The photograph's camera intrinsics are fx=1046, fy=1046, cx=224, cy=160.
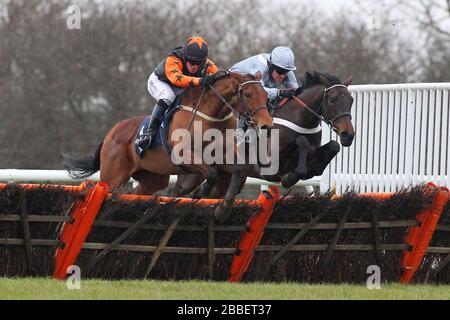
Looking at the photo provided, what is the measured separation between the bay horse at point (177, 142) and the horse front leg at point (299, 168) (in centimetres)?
59

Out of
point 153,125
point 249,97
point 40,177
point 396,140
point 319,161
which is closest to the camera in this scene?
point 249,97

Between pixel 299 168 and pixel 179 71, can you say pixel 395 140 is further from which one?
pixel 179 71

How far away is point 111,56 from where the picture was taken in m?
28.9

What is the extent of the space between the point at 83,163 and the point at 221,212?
301 cm

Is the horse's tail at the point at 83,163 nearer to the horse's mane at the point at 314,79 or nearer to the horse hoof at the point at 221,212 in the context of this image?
the horse's mane at the point at 314,79

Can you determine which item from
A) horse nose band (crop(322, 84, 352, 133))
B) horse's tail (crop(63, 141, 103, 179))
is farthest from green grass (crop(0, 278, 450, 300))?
horse's tail (crop(63, 141, 103, 179))

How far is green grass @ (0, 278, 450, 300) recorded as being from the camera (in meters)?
6.48

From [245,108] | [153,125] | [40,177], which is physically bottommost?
[40,177]

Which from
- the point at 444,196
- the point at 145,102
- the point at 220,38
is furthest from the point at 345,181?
the point at 220,38

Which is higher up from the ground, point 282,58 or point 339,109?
point 282,58

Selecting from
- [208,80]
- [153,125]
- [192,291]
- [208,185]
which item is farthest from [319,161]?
[192,291]

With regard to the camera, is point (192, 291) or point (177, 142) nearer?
point (192, 291)

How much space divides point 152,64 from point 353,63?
5519 mm
